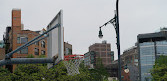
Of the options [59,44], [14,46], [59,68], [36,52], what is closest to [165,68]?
[59,68]

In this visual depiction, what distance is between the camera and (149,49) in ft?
353

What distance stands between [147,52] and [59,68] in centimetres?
6461

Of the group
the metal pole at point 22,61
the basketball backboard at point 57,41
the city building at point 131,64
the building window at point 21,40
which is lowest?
the city building at point 131,64

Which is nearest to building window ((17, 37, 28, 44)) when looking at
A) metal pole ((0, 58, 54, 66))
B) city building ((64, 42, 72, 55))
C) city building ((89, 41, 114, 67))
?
city building ((64, 42, 72, 55))

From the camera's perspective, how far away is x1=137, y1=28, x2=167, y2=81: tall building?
10650 centimetres

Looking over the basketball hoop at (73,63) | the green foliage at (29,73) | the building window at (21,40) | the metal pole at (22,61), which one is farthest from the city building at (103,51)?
the metal pole at (22,61)

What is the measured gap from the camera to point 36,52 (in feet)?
225

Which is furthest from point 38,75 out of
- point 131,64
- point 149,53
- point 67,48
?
point 131,64

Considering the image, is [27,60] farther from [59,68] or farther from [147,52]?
[147,52]

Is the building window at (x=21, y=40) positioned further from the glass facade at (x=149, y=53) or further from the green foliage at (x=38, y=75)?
the glass facade at (x=149, y=53)

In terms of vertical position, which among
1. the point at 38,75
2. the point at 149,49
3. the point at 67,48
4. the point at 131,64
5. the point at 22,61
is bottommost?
the point at 131,64

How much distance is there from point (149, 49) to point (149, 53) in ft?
5.41

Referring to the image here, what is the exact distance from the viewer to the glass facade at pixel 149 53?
106 m

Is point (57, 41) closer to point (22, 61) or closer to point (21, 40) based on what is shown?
point (22, 61)
